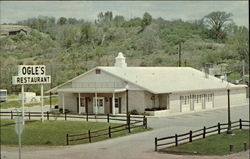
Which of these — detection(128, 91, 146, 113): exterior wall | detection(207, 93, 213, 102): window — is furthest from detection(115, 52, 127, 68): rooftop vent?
detection(207, 93, 213, 102): window

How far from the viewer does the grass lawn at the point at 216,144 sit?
1636 cm

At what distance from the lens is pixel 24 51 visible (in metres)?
19.0

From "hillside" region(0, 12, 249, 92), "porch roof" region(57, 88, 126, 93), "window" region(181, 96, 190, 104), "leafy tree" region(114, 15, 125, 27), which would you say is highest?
"leafy tree" region(114, 15, 125, 27)

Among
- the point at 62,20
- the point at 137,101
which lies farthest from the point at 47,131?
the point at 137,101

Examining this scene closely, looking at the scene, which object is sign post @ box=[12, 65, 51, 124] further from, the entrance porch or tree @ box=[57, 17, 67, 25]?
the entrance porch

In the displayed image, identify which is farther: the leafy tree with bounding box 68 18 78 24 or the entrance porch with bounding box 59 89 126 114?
the entrance porch with bounding box 59 89 126 114

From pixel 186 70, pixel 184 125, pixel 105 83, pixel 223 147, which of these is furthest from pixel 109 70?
pixel 223 147

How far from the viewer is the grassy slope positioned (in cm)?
1644

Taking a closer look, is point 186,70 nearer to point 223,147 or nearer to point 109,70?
point 109,70

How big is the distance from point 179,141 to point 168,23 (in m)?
7.66

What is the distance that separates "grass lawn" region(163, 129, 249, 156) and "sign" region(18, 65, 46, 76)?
7537mm

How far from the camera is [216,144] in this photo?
17812 mm

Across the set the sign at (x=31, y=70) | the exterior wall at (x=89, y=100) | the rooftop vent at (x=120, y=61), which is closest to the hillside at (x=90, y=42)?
the sign at (x=31, y=70)

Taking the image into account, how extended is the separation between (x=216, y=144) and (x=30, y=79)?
29.9 ft
